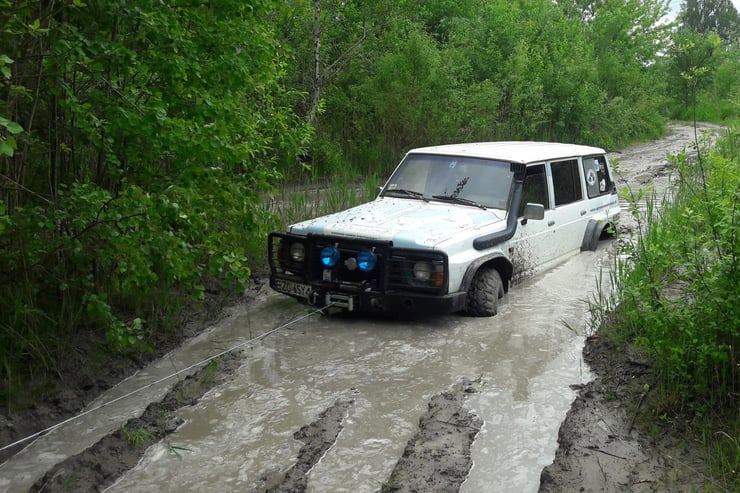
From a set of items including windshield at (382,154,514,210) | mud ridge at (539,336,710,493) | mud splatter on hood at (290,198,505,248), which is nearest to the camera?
mud ridge at (539,336,710,493)

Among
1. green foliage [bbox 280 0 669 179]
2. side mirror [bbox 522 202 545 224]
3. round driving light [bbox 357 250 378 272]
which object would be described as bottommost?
round driving light [bbox 357 250 378 272]

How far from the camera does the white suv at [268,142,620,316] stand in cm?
699

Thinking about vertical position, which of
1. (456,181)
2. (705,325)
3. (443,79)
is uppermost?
(443,79)

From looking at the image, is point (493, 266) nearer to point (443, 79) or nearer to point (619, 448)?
point (619, 448)

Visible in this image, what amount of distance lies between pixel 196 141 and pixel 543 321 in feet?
12.5

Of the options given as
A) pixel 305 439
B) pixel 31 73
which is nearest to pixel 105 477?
pixel 305 439

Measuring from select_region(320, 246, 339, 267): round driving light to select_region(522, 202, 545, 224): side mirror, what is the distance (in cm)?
206

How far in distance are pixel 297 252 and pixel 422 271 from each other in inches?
48.6

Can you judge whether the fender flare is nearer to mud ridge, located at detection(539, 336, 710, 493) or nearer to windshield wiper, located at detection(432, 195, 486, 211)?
windshield wiper, located at detection(432, 195, 486, 211)

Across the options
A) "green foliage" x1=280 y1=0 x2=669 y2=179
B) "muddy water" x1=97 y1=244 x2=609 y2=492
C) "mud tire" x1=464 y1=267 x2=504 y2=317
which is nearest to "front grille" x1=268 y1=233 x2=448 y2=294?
"muddy water" x1=97 y1=244 x2=609 y2=492

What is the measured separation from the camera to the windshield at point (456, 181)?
805 cm

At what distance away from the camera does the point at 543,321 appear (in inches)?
302

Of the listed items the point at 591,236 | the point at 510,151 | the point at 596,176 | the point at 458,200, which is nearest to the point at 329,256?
the point at 458,200

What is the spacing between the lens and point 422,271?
694 centimetres
